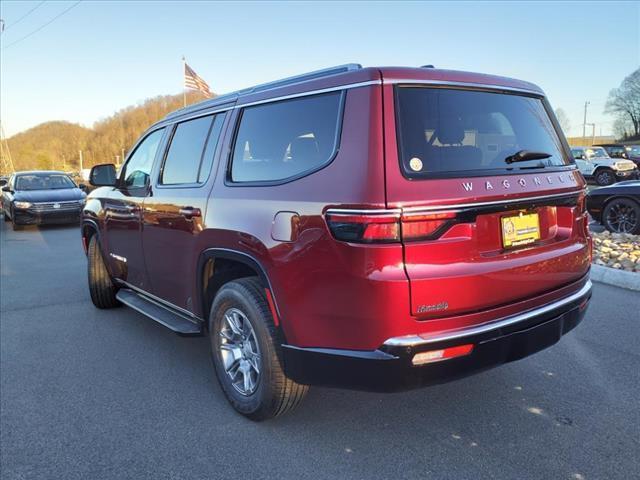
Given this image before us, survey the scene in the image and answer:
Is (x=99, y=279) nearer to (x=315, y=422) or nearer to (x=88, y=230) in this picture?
(x=88, y=230)

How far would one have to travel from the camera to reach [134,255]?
14.4 feet

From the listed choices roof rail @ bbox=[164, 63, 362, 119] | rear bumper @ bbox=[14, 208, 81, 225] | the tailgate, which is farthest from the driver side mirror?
rear bumper @ bbox=[14, 208, 81, 225]

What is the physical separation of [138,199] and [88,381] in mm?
1477

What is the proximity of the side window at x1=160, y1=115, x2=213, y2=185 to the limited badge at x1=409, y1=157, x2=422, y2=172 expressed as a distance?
1.73 meters

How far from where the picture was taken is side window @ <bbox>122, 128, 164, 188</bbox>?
4.33m

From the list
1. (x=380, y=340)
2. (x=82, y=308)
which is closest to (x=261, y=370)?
(x=380, y=340)

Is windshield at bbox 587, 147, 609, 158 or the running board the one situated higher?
windshield at bbox 587, 147, 609, 158

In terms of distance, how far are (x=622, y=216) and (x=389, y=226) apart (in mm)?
8267

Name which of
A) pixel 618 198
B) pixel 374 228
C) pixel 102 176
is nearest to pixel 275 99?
pixel 374 228

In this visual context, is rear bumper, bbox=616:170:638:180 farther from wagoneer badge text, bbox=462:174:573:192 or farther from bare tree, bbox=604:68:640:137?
bare tree, bbox=604:68:640:137

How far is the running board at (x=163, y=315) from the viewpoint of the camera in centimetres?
356

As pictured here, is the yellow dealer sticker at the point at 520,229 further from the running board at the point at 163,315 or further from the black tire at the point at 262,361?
the running board at the point at 163,315

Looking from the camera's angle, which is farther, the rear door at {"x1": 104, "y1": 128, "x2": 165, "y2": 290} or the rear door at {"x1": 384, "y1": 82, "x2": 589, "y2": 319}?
the rear door at {"x1": 104, "y1": 128, "x2": 165, "y2": 290}

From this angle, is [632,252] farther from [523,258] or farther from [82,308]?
[82,308]
